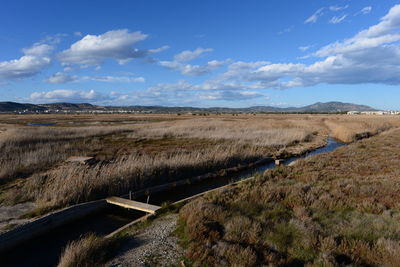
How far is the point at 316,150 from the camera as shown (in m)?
28.4

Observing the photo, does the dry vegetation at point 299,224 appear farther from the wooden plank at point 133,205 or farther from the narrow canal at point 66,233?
the narrow canal at point 66,233

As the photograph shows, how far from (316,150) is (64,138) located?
27.6 m

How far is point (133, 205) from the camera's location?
1052cm

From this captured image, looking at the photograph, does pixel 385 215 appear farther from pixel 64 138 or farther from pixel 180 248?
pixel 64 138

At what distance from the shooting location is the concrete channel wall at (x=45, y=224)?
25.1 feet

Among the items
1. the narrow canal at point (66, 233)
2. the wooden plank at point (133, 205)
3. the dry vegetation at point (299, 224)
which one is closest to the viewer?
the dry vegetation at point (299, 224)

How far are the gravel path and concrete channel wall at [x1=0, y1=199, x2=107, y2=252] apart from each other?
3.30 meters

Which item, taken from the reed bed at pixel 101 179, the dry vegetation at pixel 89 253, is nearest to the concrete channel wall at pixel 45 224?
the reed bed at pixel 101 179

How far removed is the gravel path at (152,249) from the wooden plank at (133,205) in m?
1.70

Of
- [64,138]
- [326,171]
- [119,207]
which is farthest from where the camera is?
[64,138]

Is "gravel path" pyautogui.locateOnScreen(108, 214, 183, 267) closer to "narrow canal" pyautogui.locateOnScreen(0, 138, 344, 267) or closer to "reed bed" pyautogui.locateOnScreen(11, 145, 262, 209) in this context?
"narrow canal" pyautogui.locateOnScreen(0, 138, 344, 267)

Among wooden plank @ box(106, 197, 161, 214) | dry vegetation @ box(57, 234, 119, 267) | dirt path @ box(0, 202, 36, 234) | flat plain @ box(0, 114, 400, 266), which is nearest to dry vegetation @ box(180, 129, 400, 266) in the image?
flat plain @ box(0, 114, 400, 266)

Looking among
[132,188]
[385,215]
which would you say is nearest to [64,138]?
[132,188]

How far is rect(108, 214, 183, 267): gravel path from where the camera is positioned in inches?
241
